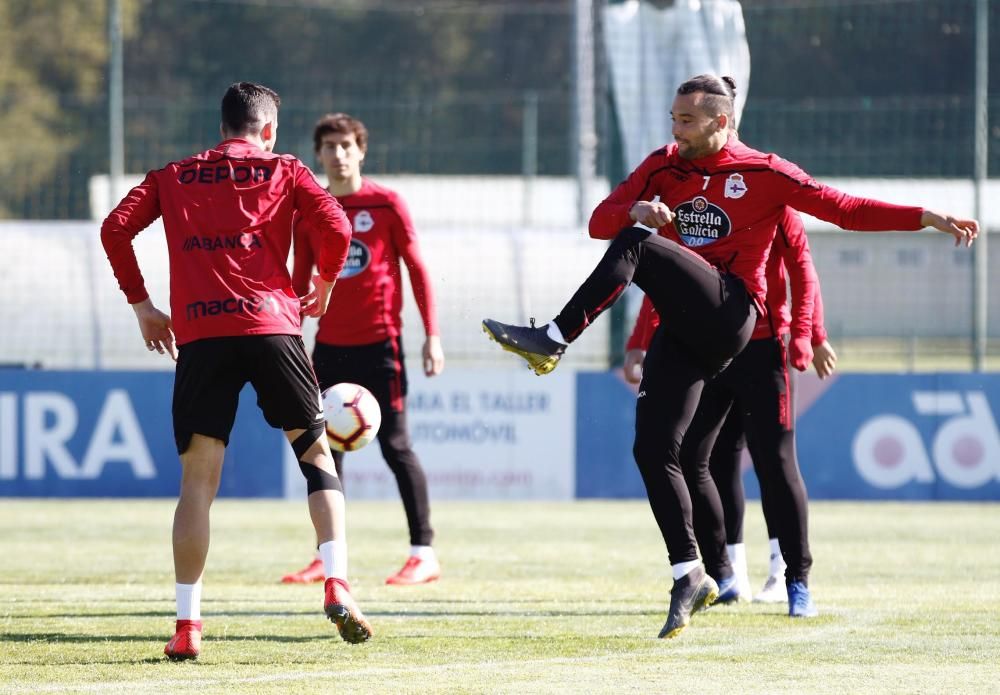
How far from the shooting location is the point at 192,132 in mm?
19344

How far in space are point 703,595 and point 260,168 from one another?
7.07 feet

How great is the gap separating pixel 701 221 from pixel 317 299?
4.68 feet

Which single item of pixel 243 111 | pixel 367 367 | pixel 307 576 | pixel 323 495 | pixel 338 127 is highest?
pixel 338 127

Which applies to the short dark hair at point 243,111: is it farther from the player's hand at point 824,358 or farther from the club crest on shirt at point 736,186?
the player's hand at point 824,358

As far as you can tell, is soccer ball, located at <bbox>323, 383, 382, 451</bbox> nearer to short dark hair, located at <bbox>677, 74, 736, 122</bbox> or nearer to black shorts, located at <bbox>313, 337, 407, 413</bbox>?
black shorts, located at <bbox>313, 337, 407, 413</bbox>

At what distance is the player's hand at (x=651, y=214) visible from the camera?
5.79 metres

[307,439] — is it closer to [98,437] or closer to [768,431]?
[768,431]

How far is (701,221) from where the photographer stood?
618 centimetres

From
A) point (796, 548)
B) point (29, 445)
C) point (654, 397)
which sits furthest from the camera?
point (29, 445)

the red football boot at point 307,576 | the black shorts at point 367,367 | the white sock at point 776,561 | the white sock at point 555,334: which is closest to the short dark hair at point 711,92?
the white sock at point 555,334

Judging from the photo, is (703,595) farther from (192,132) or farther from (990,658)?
(192,132)

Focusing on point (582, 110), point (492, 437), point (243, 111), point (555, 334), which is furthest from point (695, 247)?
point (582, 110)

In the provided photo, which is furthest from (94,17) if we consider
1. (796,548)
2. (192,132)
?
(796,548)

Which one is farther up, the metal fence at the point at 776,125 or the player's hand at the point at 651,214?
the metal fence at the point at 776,125
